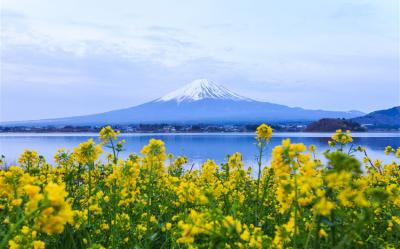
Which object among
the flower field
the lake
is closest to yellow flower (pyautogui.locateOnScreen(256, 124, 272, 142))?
the flower field

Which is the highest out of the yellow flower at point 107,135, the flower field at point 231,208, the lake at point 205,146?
the yellow flower at point 107,135

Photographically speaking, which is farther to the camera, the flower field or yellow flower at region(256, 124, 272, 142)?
yellow flower at region(256, 124, 272, 142)

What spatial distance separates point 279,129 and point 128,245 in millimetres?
114569

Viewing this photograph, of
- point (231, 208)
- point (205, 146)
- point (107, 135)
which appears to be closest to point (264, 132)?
point (107, 135)

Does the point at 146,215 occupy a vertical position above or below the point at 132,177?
A: below

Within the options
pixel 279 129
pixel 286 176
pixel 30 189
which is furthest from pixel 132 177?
pixel 279 129

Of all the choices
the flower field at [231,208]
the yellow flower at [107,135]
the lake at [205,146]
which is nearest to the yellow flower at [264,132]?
the flower field at [231,208]

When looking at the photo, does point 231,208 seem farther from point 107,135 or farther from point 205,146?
point 205,146

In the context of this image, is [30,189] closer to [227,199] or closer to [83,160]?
[83,160]

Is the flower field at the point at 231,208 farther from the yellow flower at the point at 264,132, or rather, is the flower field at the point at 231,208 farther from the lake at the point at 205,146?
the lake at the point at 205,146

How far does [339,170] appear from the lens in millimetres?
1784

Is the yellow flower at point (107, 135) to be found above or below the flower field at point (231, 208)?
above

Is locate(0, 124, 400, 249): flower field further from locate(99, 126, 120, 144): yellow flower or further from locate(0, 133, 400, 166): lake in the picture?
locate(0, 133, 400, 166): lake

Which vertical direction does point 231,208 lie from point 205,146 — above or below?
above
